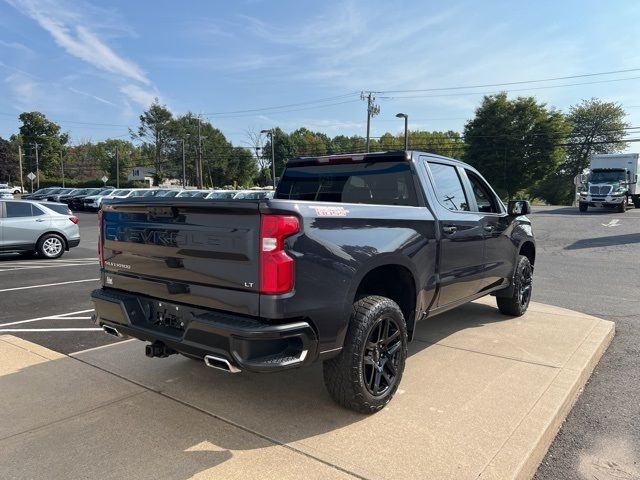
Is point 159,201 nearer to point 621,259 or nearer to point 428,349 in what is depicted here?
point 428,349

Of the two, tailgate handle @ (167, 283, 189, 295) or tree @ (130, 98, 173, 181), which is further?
tree @ (130, 98, 173, 181)

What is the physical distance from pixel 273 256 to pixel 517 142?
2130 inches

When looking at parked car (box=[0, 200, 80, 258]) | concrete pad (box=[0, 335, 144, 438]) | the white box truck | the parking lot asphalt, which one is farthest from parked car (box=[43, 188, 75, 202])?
concrete pad (box=[0, 335, 144, 438])

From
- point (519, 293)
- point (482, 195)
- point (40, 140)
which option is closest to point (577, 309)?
point (519, 293)

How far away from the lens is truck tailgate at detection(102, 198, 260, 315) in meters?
2.82

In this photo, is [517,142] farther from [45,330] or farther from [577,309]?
[45,330]

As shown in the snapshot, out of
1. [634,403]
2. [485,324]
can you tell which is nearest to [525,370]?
[634,403]

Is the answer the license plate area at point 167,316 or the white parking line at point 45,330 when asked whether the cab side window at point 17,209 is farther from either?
the license plate area at point 167,316

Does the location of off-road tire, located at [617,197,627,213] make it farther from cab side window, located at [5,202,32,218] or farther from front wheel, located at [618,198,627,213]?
cab side window, located at [5,202,32,218]

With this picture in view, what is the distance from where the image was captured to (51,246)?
41.3 feet

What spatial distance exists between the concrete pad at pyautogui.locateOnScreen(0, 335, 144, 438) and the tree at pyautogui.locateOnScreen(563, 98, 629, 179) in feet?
211

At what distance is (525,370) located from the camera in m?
4.20

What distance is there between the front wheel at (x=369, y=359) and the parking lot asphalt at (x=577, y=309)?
1.09 metres

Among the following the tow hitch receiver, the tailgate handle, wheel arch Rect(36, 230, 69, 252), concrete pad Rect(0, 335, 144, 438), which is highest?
the tailgate handle
